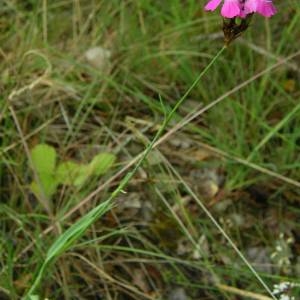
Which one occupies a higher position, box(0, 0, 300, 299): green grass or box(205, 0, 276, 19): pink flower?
box(205, 0, 276, 19): pink flower

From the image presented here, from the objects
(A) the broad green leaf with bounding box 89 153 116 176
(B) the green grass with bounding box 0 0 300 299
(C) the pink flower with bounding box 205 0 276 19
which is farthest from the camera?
(A) the broad green leaf with bounding box 89 153 116 176

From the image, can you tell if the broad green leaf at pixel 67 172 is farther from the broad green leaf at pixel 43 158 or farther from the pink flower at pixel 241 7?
the pink flower at pixel 241 7

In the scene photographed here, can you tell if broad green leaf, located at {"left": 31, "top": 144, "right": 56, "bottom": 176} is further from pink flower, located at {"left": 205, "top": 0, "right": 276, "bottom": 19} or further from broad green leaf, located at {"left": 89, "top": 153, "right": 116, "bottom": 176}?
pink flower, located at {"left": 205, "top": 0, "right": 276, "bottom": 19}

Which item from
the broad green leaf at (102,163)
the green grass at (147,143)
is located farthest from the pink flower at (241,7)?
the broad green leaf at (102,163)

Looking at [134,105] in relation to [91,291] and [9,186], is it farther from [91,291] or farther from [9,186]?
[91,291]

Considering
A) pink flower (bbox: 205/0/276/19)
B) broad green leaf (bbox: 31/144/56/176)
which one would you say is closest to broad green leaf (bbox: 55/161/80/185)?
broad green leaf (bbox: 31/144/56/176)

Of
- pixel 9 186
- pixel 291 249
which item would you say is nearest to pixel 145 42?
pixel 9 186

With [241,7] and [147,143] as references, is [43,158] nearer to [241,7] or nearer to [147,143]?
[147,143]
